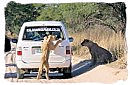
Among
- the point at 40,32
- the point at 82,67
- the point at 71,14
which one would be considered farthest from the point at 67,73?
the point at 71,14

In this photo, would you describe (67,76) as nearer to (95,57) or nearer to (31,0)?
(95,57)

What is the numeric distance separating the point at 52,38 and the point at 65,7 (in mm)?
559

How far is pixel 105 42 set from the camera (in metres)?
10.9

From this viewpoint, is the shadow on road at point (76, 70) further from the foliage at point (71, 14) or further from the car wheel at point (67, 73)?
the foliage at point (71, 14)

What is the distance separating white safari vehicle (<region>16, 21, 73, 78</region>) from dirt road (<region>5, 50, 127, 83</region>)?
129 mm

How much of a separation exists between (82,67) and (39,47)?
83 centimetres

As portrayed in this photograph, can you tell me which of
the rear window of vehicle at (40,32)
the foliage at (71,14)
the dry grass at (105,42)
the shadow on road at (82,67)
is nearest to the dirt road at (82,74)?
the shadow on road at (82,67)

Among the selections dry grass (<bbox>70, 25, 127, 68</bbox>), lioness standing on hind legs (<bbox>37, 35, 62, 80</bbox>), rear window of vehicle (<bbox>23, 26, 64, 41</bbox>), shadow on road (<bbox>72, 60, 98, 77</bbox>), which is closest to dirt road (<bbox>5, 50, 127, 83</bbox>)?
shadow on road (<bbox>72, 60, 98, 77</bbox>)

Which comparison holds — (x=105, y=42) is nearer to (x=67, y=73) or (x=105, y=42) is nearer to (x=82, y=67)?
(x=82, y=67)

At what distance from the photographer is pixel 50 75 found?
35.0 feet

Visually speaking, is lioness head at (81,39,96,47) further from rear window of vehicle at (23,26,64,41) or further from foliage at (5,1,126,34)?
rear window of vehicle at (23,26,64,41)

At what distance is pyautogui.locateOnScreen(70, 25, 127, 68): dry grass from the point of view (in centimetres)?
1077

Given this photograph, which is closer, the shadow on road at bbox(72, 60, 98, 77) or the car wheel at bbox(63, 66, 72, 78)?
the car wheel at bbox(63, 66, 72, 78)

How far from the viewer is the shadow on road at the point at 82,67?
35.4ft
